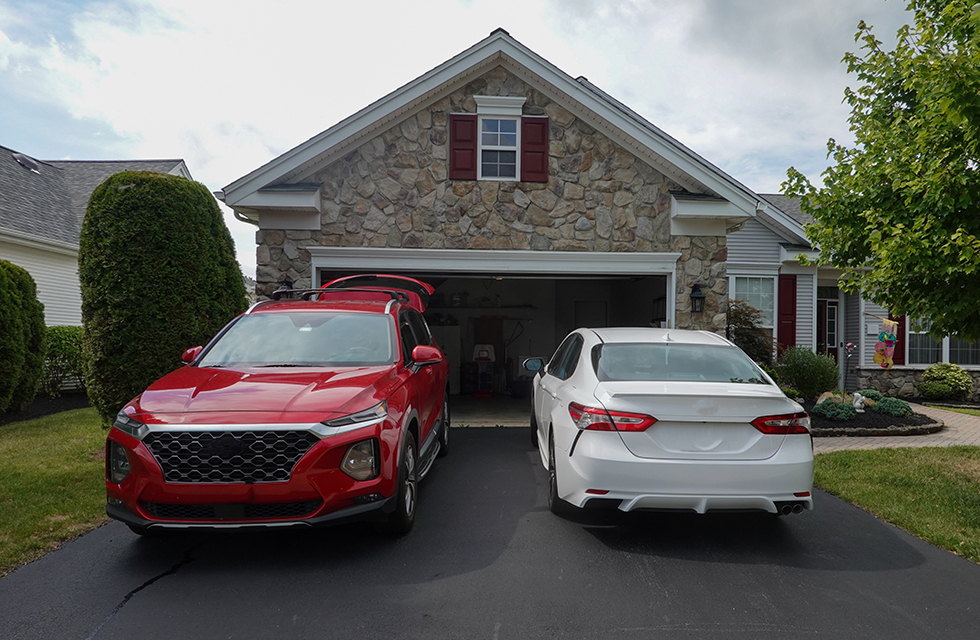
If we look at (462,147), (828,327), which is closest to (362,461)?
(462,147)

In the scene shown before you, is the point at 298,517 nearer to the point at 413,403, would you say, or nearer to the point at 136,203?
the point at 413,403

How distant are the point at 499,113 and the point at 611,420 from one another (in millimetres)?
6875

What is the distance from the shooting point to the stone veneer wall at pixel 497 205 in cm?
941

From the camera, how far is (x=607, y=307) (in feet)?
55.5

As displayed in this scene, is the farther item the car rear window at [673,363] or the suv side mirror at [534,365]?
the suv side mirror at [534,365]

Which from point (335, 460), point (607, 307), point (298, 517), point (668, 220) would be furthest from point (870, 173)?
point (607, 307)

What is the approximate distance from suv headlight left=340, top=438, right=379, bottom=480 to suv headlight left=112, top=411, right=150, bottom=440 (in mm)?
1212

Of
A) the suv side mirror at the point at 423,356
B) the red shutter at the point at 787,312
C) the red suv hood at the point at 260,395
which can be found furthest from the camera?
the red shutter at the point at 787,312

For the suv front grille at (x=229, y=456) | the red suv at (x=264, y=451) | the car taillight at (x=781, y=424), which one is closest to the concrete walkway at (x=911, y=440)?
the car taillight at (x=781, y=424)

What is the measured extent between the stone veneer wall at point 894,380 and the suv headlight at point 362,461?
1509 centimetres

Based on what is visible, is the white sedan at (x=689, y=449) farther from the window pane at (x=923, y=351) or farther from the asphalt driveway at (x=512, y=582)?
the window pane at (x=923, y=351)

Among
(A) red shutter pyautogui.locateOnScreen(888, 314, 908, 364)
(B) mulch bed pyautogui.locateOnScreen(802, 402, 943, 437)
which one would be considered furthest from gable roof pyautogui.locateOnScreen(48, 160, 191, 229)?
(A) red shutter pyautogui.locateOnScreen(888, 314, 908, 364)

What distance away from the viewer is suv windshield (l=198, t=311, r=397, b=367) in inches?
189

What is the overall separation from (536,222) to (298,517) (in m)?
6.87
